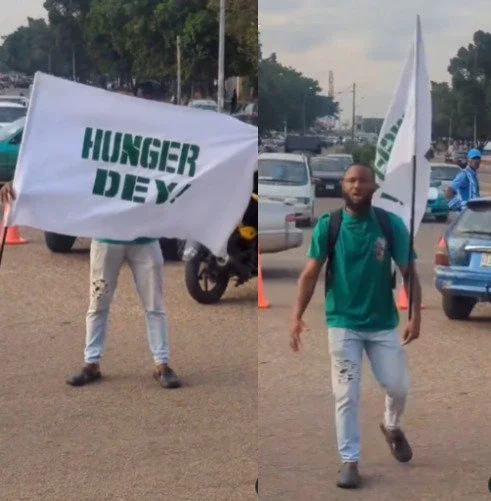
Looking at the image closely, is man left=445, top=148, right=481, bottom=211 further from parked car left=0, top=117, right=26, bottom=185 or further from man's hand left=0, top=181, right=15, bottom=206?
parked car left=0, top=117, right=26, bottom=185

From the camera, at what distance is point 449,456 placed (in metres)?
4.23

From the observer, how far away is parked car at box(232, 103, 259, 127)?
4.21 m

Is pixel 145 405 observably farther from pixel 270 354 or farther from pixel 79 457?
pixel 270 354

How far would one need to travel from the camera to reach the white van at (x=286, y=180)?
3.61 meters

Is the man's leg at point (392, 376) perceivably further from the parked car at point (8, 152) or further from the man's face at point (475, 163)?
the parked car at point (8, 152)

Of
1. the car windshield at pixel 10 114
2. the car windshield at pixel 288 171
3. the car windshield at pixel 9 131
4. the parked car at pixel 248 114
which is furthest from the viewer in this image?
the car windshield at pixel 10 114

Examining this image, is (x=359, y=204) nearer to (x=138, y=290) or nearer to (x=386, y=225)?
(x=386, y=225)

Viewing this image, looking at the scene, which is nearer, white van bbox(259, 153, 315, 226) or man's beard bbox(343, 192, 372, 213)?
white van bbox(259, 153, 315, 226)

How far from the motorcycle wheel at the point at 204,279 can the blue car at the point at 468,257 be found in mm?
5218

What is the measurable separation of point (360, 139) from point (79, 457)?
2.84 m

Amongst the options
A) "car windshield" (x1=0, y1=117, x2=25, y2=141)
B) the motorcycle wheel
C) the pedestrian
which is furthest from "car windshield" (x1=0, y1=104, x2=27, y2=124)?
the pedestrian

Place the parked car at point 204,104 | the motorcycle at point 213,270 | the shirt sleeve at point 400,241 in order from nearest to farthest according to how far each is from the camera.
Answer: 1. the shirt sleeve at point 400,241
2. the parked car at point 204,104
3. the motorcycle at point 213,270

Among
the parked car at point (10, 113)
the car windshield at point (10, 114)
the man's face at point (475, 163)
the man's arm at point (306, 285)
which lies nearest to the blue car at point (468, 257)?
the man's face at point (475, 163)

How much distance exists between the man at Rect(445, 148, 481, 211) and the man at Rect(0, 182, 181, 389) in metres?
3.09
